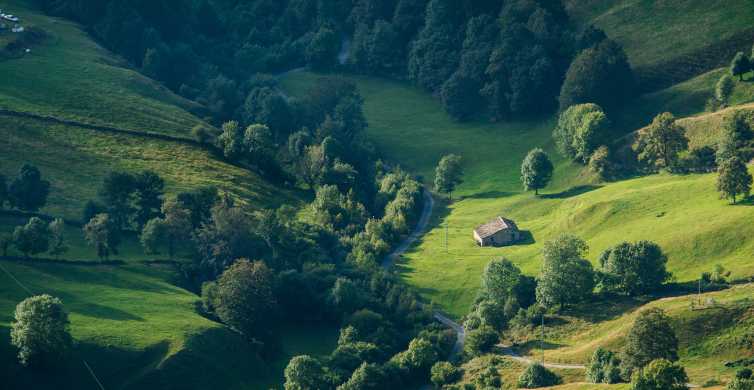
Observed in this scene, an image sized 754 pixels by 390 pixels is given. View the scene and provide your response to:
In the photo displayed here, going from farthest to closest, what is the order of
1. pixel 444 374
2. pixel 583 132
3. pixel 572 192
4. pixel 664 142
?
pixel 583 132, pixel 572 192, pixel 664 142, pixel 444 374

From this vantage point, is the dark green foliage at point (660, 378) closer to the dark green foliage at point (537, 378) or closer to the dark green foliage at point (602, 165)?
the dark green foliage at point (537, 378)

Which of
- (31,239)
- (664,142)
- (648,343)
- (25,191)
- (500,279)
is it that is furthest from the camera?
(664,142)

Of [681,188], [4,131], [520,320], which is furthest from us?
[4,131]

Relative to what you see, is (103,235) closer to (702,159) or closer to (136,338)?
(136,338)

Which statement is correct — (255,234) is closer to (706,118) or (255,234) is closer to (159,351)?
(159,351)

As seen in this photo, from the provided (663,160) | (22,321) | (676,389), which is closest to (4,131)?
(22,321)

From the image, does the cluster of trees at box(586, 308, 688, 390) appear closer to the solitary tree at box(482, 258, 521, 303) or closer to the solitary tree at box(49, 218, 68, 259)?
the solitary tree at box(482, 258, 521, 303)

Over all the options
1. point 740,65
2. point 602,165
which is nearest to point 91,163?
point 602,165
